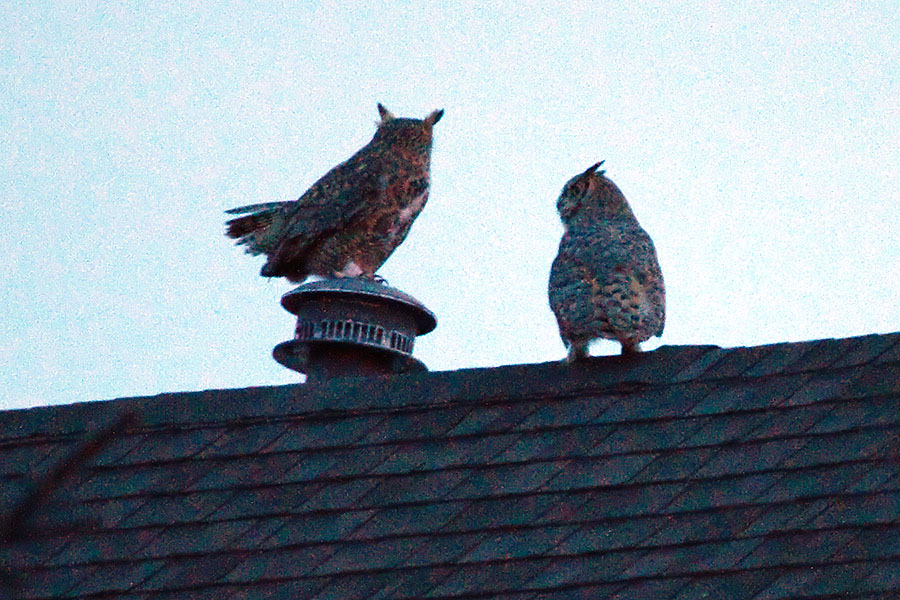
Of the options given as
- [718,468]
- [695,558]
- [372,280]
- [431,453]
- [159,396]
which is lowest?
[695,558]

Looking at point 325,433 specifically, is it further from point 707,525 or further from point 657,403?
point 707,525

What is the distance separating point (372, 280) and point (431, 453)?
141cm

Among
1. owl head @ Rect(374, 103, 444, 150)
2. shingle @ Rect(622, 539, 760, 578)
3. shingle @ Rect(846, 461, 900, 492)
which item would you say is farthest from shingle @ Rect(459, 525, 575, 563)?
owl head @ Rect(374, 103, 444, 150)

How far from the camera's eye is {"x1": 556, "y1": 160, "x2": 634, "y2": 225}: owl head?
5.17 m

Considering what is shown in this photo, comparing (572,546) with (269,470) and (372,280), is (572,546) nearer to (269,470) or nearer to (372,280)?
(269,470)

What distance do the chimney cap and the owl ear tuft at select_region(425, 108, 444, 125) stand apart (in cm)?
97

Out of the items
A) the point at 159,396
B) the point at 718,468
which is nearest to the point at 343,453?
the point at 159,396

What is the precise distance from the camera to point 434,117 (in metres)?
6.29

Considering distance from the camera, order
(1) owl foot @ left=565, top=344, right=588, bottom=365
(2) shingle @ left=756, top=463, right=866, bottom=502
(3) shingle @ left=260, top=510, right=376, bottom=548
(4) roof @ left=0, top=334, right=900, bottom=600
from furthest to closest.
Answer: (1) owl foot @ left=565, top=344, right=588, bottom=365 < (3) shingle @ left=260, top=510, right=376, bottom=548 < (2) shingle @ left=756, top=463, right=866, bottom=502 < (4) roof @ left=0, top=334, right=900, bottom=600

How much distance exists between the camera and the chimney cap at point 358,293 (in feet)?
17.7

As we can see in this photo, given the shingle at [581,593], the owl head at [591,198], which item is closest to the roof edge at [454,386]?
the owl head at [591,198]

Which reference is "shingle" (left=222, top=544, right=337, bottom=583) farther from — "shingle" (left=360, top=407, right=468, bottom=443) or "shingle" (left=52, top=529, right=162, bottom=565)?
"shingle" (left=360, top=407, right=468, bottom=443)

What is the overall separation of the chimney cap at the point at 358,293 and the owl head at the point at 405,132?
0.75 meters

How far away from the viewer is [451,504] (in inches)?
167
